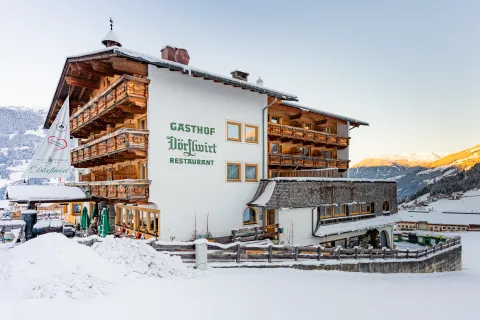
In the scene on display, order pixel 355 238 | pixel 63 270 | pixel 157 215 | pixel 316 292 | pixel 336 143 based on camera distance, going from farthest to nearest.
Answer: pixel 336 143 → pixel 355 238 → pixel 157 215 → pixel 316 292 → pixel 63 270

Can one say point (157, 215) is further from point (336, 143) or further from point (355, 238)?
point (336, 143)

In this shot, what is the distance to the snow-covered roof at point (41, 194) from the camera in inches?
663

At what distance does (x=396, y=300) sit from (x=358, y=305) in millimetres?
2454

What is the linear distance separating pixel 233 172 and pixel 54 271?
12122 millimetres

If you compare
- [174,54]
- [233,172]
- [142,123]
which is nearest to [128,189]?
[142,123]

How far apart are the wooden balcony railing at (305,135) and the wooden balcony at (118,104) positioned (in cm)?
1015

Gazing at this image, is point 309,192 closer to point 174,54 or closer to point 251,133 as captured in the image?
point 251,133

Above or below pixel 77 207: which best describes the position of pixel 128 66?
above

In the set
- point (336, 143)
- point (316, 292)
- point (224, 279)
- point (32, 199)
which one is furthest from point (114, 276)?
point (336, 143)

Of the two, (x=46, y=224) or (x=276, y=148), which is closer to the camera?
(x=46, y=224)

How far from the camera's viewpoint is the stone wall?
14.9 m

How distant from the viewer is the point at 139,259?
9938 millimetres

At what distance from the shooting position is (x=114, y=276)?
8.75m

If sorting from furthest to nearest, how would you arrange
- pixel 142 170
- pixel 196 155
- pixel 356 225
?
pixel 356 225 → pixel 196 155 → pixel 142 170
